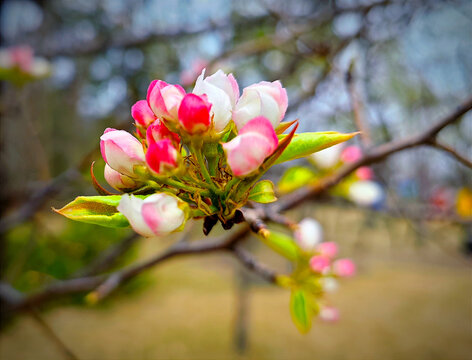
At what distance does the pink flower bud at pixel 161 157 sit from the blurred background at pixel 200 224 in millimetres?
942

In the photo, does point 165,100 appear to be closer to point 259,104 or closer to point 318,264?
point 259,104

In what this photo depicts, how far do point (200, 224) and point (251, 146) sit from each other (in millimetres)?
2049

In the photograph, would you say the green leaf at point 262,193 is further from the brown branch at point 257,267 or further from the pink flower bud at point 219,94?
the brown branch at point 257,267

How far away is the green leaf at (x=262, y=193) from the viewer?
0.95 feet

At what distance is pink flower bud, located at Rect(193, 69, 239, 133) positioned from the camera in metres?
0.27

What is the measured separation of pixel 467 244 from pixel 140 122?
3.70m

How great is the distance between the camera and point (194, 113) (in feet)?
0.85

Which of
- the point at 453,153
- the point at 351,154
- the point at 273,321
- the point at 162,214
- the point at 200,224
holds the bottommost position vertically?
the point at 273,321

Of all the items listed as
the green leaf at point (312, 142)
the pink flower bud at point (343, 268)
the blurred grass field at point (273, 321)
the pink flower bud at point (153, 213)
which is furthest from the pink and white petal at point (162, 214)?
the blurred grass field at point (273, 321)

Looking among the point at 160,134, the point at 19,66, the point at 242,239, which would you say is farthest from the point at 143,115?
the point at 19,66

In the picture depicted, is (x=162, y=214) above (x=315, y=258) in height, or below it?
above

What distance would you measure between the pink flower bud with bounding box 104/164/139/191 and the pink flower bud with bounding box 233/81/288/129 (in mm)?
112

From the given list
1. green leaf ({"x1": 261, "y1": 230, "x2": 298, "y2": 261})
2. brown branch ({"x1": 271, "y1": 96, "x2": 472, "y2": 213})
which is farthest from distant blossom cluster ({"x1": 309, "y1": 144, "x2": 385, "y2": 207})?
green leaf ({"x1": 261, "y1": 230, "x2": 298, "y2": 261})

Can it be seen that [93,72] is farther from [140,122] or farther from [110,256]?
[140,122]
